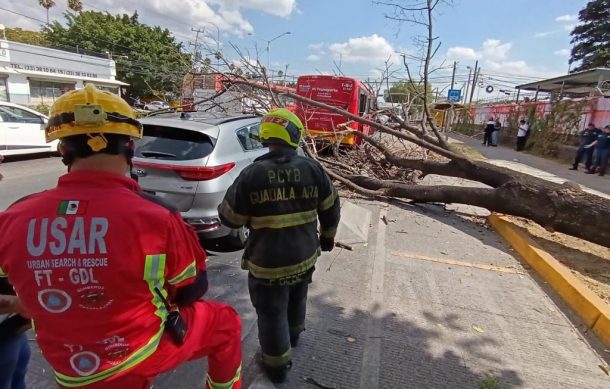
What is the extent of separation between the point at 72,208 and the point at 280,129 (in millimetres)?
1331

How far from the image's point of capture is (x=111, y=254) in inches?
46.1

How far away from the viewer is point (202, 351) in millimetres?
1601

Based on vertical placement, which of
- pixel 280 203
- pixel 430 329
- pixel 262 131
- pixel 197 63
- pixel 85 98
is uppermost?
pixel 197 63

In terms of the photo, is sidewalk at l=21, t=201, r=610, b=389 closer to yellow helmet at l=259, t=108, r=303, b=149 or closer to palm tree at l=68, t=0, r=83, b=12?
yellow helmet at l=259, t=108, r=303, b=149

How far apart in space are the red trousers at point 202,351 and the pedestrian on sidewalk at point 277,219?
0.56 m

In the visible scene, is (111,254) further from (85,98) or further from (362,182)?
(362,182)

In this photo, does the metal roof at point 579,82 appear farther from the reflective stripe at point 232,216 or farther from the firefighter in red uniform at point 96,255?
the firefighter in red uniform at point 96,255

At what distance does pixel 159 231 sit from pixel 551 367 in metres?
3.09

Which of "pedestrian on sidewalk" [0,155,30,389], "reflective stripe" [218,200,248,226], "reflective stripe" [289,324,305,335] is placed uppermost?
"reflective stripe" [218,200,248,226]

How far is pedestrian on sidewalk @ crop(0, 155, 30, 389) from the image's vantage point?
1428 millimetres

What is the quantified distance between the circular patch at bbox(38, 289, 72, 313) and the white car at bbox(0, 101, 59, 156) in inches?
363

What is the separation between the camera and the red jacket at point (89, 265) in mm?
1155

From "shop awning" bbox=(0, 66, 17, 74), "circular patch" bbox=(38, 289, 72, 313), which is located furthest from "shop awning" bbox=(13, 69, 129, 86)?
"circular patch" bbox=(38, 289, 72, 313)

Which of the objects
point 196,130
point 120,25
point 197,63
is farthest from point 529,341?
point 120,25
